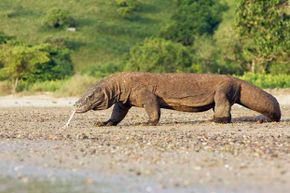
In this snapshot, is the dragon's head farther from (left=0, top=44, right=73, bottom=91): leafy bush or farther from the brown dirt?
(left=0, top=44, right=73, bottom=91): leafy bush

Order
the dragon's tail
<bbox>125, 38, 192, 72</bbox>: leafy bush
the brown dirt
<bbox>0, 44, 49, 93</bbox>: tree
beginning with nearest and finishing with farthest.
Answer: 1. the brown dirt
2. the dragon's tail
3. <bbox>0, 44, 49, 93</bbox>: tree
4. <bbox>125, 38, 192, 72</bbox>: leafy bush

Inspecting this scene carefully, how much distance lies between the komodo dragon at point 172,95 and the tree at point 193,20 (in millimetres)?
54104

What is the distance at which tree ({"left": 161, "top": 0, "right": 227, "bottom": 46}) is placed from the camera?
78.0m

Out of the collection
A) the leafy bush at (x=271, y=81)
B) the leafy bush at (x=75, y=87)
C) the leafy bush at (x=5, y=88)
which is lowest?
the leafy bush at (x=5, y=88)

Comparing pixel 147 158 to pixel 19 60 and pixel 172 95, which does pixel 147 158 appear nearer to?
pixel 172 95

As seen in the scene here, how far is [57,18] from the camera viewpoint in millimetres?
79625

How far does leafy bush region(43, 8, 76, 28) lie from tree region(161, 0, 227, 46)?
29.3 feet

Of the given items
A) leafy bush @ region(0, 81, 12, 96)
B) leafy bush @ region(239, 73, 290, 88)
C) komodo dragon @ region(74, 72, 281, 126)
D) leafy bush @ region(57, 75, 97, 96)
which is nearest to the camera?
komodo dragon @ region(74, 72, 281, 126)

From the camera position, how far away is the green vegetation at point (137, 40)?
46.2 metres

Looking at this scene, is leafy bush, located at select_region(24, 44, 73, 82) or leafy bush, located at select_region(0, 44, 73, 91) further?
leafy bush, located at select_region(24, 44, 73, 82)

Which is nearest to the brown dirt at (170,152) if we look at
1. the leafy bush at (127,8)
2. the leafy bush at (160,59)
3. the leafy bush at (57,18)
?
the leafy bush at (160,59)

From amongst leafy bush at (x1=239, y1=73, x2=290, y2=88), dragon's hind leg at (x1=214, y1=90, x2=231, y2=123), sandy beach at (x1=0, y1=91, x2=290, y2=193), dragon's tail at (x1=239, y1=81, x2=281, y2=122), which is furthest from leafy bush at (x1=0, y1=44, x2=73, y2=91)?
sandy beach at (x1=0, y1=91, x2=290, y2=193)

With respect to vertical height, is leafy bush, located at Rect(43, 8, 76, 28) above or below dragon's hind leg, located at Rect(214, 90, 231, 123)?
below

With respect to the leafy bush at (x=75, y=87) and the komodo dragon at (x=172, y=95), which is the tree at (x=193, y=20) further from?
the komodo dragon at (x=172, y=95)
